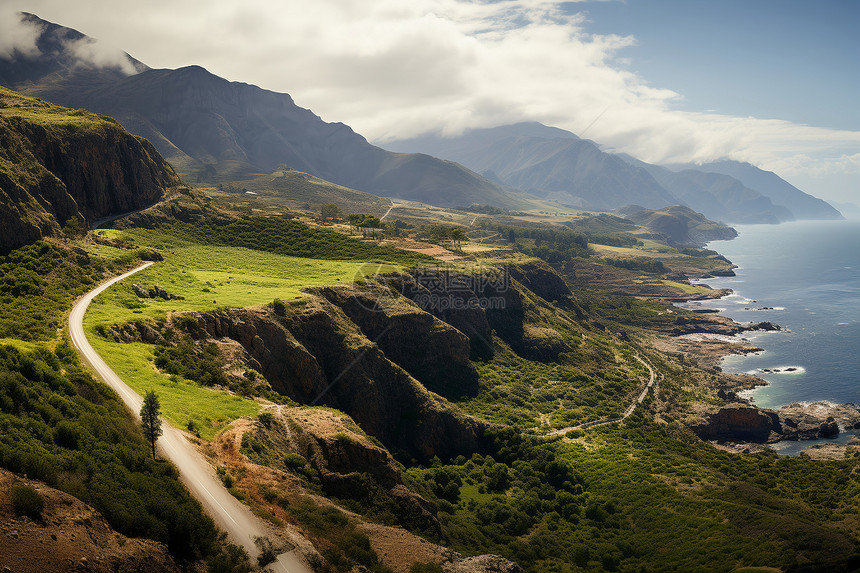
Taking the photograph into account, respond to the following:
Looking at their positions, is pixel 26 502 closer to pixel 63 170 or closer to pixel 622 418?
pixel 63 170

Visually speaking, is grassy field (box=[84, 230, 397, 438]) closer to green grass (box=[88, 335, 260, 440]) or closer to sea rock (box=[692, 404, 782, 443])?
green grass (box=[88, 335, 260, 440])

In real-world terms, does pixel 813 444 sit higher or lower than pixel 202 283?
lower

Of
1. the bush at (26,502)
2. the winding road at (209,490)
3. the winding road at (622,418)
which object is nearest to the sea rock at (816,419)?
the winding road at (622,418)

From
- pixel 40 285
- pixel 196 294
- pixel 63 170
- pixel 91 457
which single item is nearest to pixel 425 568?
pixel 91 457

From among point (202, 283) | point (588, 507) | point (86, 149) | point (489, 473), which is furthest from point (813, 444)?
point (86, 149)

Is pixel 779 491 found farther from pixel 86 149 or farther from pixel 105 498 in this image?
pixel 86 149

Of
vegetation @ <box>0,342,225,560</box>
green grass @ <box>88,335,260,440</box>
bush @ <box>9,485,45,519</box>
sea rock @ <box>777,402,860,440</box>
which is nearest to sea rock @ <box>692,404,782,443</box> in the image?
sea rock @ <box>777,402,860,440</box>
